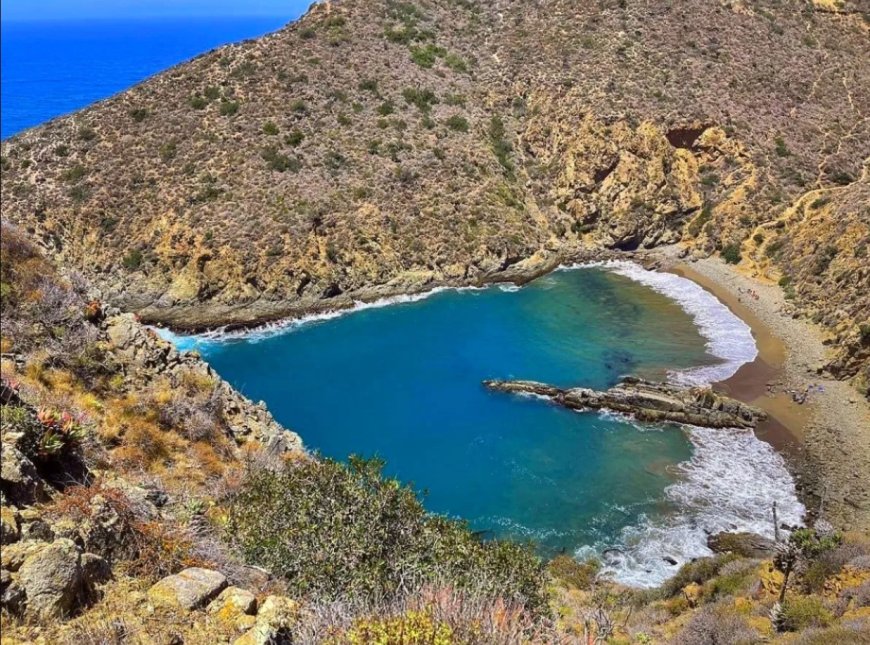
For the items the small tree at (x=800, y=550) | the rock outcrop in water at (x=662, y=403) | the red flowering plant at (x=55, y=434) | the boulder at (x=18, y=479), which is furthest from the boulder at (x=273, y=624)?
the rock outcrop in water at (x=662, y=403)

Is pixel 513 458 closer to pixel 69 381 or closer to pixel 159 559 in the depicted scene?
pixel 69 381

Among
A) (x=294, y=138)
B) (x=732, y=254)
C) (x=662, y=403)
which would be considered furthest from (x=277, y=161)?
(x=732, y=254)

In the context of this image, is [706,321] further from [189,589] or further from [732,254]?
[189,589]

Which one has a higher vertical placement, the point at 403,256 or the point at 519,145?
the point at 519,145

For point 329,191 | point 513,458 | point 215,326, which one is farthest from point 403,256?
point 513,458

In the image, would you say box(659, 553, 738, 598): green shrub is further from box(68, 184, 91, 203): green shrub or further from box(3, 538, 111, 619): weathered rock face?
box(68, 184, 91, 203): green shrub

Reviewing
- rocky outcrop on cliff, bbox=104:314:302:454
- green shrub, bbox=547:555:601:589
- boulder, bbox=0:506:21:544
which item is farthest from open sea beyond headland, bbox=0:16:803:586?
boulder, bbox=0:506:21:544

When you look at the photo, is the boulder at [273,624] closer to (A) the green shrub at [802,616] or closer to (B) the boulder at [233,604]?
(B) the boulder at [233,604]
